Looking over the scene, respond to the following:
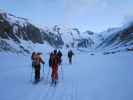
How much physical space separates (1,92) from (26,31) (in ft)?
527

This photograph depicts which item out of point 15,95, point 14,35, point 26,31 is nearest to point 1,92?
point 15,95

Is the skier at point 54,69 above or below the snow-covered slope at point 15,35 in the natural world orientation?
below

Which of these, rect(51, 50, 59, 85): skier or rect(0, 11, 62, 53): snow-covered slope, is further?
rect(0, 11, 62, 53): snow-covered slope

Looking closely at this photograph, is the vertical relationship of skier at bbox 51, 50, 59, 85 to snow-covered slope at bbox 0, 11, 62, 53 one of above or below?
below

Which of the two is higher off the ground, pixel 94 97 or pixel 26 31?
pixel 26 31

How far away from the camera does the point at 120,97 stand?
33.7ft

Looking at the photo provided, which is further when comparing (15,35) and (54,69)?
(15,35)

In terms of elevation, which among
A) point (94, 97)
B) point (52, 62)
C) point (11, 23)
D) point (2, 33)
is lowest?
point (94, 97)

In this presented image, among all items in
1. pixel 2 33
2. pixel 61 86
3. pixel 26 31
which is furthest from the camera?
pixel 26 31

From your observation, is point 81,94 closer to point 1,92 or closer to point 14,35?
point 1,92

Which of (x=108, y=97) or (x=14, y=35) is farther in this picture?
(x=14, y=35)

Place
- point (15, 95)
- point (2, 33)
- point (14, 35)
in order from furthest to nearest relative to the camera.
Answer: point (14, 35)
point (2, 33)
point (15, 95)

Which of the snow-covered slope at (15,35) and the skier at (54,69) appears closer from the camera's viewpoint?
the skier at (54,69)

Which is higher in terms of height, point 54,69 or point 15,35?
point 15,35
